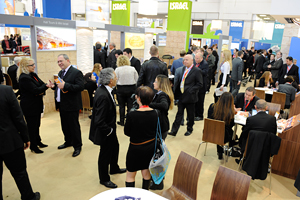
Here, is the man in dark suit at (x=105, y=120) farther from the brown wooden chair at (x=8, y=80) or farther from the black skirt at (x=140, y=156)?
the brown wooden chair at (x=8, y=80)

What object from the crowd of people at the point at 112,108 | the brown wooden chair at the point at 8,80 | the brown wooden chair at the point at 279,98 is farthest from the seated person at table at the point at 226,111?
the brown wooden chair at the point at 8,80

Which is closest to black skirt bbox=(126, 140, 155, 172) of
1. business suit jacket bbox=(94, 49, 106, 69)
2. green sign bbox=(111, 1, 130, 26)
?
business suit jacket bbox=(94, 49, 106, 69)

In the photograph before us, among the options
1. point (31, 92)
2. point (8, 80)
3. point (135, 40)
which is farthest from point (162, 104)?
point (135, 40)

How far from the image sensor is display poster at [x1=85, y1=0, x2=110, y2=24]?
425 inches

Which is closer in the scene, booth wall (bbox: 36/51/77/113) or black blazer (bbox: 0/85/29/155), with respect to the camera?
black blazer (bbox: 0/85/29/155)

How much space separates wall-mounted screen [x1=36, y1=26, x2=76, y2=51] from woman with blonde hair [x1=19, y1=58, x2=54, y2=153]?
2.17 meters

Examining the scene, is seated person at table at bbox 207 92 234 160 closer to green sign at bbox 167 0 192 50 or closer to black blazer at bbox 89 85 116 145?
black blazer at bbox 89 85 116 145

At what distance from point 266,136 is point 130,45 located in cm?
710

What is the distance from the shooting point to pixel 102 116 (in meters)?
2.88

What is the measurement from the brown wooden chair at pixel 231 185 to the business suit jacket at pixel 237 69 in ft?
17.5

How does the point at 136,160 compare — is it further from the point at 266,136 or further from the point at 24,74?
the point at 24,74

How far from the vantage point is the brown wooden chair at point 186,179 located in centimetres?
Result: 253

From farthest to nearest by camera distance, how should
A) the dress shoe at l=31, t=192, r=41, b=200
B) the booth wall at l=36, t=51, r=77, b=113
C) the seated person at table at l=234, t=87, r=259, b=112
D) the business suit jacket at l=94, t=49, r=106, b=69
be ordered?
the business suit jacket at l=94, t=49, r=106, b=69, the booth wall at l=36, t=51, r=77, b=113, the seated person at table at l=234, t=87, r=259, b=112, the dress shoe at l=31, t=192, r=41, b=200

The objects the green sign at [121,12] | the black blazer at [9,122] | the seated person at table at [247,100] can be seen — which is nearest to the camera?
the black blazer at [9,122]
